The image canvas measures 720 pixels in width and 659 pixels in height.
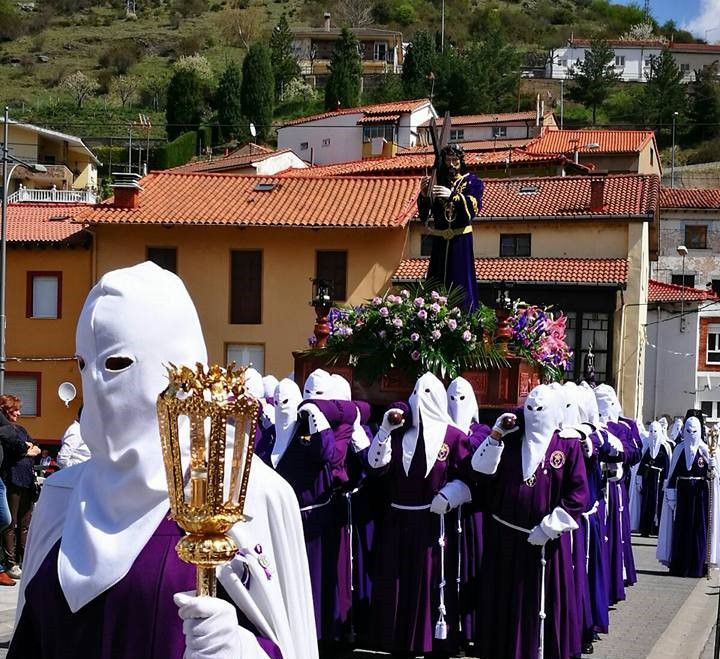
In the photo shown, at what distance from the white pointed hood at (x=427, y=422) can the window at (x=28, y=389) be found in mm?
28793

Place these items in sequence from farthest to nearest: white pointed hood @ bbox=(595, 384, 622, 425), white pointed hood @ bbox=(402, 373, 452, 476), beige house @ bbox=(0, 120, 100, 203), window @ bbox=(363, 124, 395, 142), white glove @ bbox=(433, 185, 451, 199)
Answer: window @ bbox=(363, 124, 395, 142) < beige house @ bbox=(0, 120, 100, 203) < white pointed hood @ bbox=(595, 384, 622, 425) < white glove @ bbox=(433, 185, 451, 199) < white pointed hood @ bbox=(402, 373, 452, 476)

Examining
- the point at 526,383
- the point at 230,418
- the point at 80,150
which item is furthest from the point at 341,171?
the point at 230,418

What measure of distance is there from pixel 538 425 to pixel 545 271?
25703mm

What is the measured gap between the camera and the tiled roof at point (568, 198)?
35.1 metres

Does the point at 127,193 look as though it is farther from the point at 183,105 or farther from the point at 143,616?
the point at 183,105

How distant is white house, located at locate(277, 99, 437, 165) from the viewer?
186 ft

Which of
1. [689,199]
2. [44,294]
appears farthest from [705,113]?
[44,294]

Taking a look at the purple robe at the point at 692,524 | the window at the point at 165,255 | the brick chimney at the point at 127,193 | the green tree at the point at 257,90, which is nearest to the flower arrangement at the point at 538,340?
the purple robe at the point at 692,524

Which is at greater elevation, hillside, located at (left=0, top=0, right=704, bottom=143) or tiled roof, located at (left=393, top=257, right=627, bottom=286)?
hillside, located at (left=0, top=0, right=704, bottom=143)

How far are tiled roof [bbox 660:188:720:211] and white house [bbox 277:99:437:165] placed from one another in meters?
10.7

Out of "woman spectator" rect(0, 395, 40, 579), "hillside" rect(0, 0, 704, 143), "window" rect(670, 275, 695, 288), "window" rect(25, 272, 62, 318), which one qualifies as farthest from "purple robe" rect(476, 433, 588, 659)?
"hillside" rect(0, 0, 704, 143)

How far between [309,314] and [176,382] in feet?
109

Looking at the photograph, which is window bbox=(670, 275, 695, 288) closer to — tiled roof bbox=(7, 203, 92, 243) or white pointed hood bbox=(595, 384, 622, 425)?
tiled roof bbox=(7, 203, 92, 243)

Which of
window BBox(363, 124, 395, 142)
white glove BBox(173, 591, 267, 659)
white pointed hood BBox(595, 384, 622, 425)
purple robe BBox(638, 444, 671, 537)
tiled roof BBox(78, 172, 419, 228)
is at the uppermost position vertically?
window BBox(363, 124, 395, 142)
